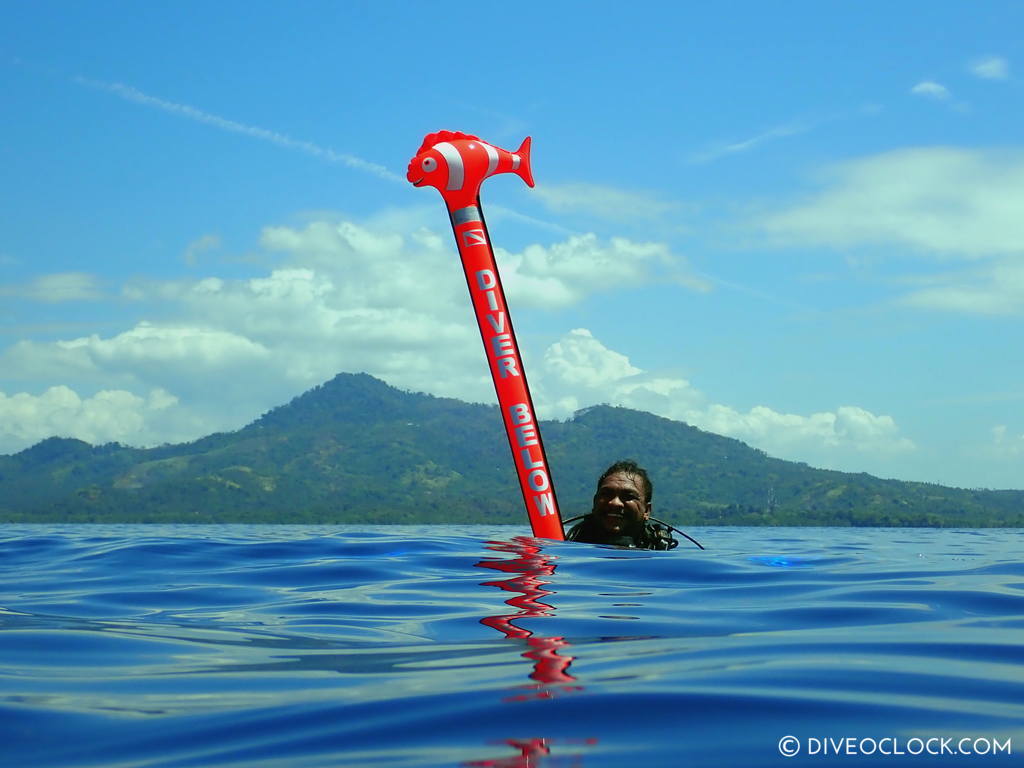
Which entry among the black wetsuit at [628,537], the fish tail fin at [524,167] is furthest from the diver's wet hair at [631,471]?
the fish tail fin at [524,167]

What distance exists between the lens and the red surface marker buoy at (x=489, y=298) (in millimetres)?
14406

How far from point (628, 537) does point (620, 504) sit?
1.79ft

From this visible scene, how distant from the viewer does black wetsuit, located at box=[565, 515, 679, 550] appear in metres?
12.0

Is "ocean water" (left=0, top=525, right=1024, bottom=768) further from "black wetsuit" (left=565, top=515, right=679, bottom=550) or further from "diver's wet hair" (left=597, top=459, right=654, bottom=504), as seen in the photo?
"black wetsuit" (left=565, top=515, right=679, bottom=550)

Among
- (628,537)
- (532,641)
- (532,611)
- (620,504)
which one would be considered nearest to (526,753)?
(532,641)

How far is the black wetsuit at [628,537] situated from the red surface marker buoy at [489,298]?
185 centimetres

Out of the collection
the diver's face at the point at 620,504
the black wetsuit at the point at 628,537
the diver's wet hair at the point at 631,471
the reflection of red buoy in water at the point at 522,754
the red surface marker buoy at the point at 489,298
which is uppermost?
the red surface marker buoy at the point at 489,298

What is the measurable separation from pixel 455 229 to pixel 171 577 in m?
7.13

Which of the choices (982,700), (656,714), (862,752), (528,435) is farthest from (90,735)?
(528,435)

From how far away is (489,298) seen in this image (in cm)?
1492

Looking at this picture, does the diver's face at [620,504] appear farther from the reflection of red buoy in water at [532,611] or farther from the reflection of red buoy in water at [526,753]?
the reflection of red buoy in water at [526,753]

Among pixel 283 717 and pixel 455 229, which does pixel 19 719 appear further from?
pixel 455 229

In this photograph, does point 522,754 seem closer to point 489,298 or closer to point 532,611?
point 532,611

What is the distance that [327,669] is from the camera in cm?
445
